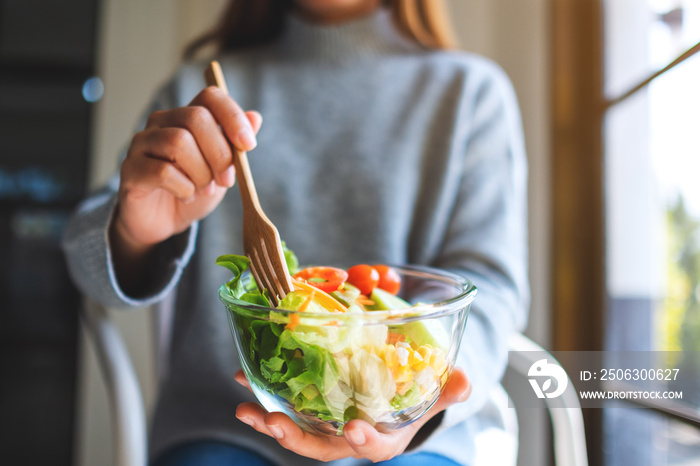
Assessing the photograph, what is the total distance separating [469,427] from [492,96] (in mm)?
634

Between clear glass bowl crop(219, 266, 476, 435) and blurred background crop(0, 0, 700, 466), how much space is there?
65cm

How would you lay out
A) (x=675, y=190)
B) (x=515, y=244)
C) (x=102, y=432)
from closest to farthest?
(x=515, y=244) < (x=675, y=190) < (x=102, y=432)

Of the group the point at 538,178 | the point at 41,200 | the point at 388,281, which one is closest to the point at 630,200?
the point at 538,178

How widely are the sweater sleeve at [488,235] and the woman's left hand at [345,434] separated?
0.16 metres

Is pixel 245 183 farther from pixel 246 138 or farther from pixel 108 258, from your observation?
pixel 108 258

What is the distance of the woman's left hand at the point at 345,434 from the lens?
354 mm

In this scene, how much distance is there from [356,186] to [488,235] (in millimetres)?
262

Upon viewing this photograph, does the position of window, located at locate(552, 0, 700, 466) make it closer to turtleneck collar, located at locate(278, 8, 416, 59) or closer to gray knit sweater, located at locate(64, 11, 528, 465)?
gray knit sweater, located at locate(64, 11, 528, 465)

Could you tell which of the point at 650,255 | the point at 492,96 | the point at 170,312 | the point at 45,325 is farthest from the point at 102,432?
the point at 650,255


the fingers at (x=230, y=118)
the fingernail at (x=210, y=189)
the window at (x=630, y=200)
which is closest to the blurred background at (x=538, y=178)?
the window at (x=630, y=200)

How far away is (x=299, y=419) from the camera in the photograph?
39cm

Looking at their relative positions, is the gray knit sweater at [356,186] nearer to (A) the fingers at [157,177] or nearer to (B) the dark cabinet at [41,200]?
(A) the fingers at [157,177]

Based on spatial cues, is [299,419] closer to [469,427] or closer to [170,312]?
[469,427]

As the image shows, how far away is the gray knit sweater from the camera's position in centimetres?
75
